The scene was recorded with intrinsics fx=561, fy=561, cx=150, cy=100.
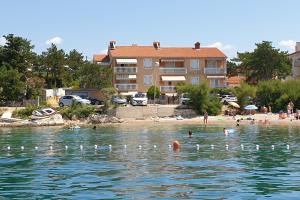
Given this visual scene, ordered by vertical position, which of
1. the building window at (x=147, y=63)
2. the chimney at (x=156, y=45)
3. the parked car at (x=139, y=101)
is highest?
the chimney at (x=156, y=45)

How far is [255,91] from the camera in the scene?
78.1 meters

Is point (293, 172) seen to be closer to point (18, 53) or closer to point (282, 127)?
point (282, 127)

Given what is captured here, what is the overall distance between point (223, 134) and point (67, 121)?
2697cm

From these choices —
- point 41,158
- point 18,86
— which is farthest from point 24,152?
point 18,86

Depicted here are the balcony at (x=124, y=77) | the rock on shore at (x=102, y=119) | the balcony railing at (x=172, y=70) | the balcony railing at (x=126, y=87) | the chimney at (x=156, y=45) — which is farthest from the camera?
the chimney at (x=156, y=45)

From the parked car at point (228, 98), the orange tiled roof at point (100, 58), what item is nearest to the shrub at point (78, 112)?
the parked car at point (228, 98)

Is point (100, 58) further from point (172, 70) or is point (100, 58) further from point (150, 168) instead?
point (150, 168)

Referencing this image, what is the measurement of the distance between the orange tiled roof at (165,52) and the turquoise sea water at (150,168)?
4629cm

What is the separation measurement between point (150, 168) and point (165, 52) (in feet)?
228

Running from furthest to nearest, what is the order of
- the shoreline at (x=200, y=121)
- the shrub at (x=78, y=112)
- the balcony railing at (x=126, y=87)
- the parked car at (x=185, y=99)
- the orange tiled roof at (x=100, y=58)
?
the orange tiled roof at (x=100, y=58)
the balcony railing at (x=126, y=87)
the parked car at (x=185, y=99)
the shrub at (x=78, y=112)
the shoreline at (x=200, y=121)

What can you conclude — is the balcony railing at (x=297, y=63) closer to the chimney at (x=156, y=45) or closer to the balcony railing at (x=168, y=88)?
the balcony railing at (x=168, y=88)

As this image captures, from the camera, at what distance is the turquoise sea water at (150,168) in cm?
2298

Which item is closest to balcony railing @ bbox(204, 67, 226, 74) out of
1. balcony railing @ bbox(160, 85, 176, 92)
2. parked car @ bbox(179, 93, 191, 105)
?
balcony railing @ bbox(160, 85, 176, 92)

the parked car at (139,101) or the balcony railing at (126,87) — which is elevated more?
the balcony railing at (126,87)
